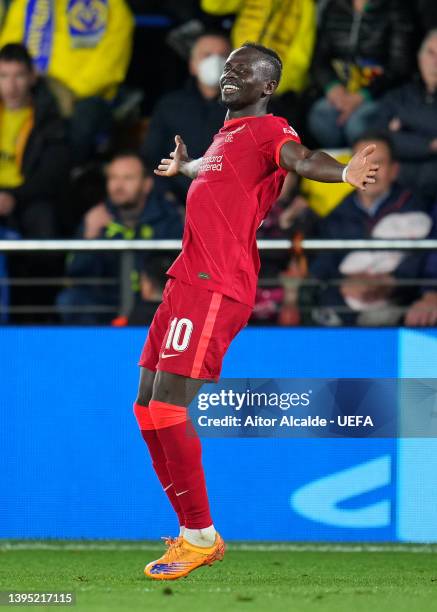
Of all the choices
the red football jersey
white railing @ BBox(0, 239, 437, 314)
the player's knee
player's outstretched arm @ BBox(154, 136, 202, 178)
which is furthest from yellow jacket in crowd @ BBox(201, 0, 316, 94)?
the player's knee

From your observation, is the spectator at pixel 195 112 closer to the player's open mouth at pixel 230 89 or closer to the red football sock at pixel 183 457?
the player's open mouth at pixel 230 89

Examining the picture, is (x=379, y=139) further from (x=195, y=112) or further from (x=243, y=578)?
(x=243, y=578)

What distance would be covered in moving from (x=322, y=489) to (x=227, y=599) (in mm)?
2076

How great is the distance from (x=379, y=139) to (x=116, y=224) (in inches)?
66.4

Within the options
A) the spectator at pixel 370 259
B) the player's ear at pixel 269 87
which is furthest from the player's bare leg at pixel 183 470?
the spectator at pixel 370 259

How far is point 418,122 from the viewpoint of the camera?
29.5 feet

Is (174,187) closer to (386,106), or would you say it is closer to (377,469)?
(386,106)

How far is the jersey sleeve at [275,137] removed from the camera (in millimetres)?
5496

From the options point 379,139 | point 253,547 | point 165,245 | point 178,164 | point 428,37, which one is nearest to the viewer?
point 178,164

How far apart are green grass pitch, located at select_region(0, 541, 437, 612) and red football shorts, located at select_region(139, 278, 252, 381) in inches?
34.2

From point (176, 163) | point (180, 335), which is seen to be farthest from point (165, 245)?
point (180, 335)

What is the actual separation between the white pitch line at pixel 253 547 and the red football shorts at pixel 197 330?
1.64 m

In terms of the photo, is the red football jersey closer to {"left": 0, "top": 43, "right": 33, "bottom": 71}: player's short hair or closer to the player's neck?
the player's neck

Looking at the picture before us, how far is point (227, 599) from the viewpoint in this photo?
5.16 m
